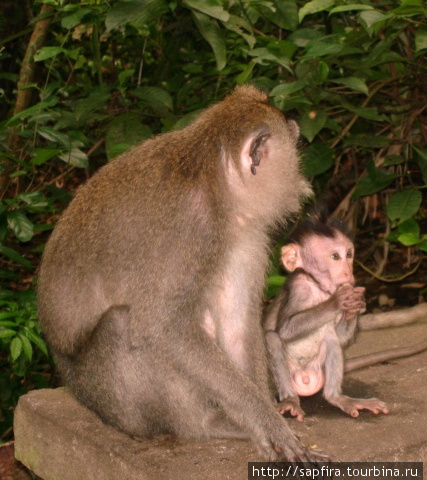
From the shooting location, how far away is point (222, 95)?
6449 mm

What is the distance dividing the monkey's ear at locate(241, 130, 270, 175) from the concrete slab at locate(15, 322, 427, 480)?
120cm

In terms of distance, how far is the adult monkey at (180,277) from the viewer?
3520 millimetres

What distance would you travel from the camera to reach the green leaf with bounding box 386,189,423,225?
5.38 metres

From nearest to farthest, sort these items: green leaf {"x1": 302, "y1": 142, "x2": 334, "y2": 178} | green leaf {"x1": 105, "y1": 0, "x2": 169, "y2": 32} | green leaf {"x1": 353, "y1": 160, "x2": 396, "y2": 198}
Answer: green leaf {"x1": 105, "y1": 0, "x2": 169, "y2": 32}
green leaf {"x1": 302, "y1": 142, "x2": 334, "y2": 178}
green leaf {"x1": 353, "y1": 160, "x2": 396, "y2": 198}

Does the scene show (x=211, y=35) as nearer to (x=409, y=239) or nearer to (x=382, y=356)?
(x=409, y=239)

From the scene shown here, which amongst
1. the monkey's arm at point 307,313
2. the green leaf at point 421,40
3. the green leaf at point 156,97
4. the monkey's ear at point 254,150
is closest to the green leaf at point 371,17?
the green leaf at point 421,40

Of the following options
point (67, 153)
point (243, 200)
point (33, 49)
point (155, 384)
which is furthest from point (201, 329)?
point (33, 49)

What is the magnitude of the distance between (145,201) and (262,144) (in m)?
0.56

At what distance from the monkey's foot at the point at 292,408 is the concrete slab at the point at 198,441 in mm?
32

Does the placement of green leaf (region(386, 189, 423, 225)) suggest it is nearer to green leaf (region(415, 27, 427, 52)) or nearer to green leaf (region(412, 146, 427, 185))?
green leaf (region(412, 146, 427, 185))

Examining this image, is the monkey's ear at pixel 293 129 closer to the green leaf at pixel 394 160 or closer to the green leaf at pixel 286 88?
the green leaf at pixel 286 88

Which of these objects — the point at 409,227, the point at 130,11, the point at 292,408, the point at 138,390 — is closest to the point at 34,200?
the point at 130,11

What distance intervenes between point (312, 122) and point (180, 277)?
195 cm

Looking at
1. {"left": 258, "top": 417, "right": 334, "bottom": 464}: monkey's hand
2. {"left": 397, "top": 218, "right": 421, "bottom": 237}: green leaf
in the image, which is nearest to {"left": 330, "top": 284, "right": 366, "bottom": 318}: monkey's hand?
{"left": 258, "top": 417, "right": 334, "bottom": 464}: monkey's hand
